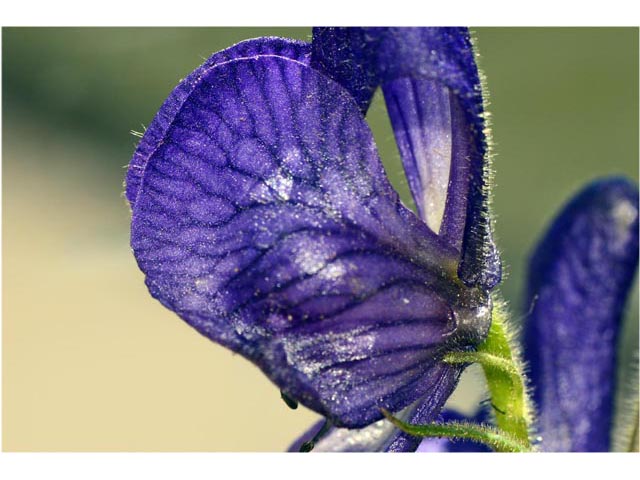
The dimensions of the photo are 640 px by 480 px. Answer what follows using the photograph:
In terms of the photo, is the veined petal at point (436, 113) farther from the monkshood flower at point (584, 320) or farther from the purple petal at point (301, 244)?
the monkshood flower at point (584, 320)

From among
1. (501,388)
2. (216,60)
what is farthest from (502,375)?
(216,60)

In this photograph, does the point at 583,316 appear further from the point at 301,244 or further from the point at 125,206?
the point at 125,206

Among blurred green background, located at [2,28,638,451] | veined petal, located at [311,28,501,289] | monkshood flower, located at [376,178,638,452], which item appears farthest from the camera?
blurred green background, located at [2,28,638,451]

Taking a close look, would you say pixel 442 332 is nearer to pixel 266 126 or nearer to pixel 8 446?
pixel 266 126

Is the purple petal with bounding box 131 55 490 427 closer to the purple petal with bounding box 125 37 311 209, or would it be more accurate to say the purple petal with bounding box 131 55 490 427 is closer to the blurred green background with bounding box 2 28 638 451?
the purple petal with bounding box 125 37 311 209

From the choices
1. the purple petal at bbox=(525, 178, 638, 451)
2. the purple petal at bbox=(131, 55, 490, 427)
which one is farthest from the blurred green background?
the purple petal at bbox=(131, 55, 490, 427)

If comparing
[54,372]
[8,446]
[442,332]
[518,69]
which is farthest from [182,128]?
[518,69]
